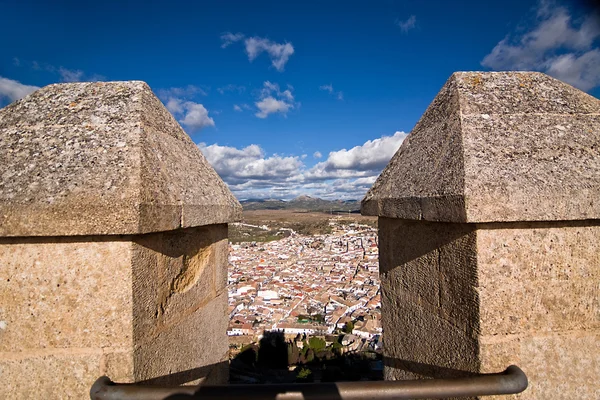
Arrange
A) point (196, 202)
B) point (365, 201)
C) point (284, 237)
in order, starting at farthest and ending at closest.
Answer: point (284, 237) → point (365, 201) → point (196, 202)

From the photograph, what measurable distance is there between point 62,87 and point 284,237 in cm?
8189

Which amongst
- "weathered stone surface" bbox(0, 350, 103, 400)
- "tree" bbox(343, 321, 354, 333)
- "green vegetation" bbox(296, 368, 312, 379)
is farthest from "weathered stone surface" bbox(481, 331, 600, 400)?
"tree" bbox(343, 321, 354, 333)

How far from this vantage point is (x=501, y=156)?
1.79 meters

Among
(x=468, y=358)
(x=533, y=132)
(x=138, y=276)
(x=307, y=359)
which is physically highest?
(x=533, y=132)

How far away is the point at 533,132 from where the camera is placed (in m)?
1.92

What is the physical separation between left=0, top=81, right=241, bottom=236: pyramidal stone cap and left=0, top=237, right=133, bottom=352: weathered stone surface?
0.12 metres

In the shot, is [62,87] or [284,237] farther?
[284,237]

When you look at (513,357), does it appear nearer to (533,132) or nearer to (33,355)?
(533,132)

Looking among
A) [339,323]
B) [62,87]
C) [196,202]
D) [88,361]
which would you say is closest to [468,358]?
[196,202]

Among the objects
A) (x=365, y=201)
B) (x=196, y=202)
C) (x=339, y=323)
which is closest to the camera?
(x=196, y=202)

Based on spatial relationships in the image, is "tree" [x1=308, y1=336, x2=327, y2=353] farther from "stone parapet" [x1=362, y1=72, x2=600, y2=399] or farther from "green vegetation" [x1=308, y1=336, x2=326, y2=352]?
"stone parapet" [x1=362, y1=72, x2=600, y2=399]

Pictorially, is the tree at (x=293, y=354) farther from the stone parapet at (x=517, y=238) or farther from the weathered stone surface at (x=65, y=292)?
the weathered stone surface at (x=65, y=292)

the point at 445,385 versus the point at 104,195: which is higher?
the point at 104,195

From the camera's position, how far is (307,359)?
22953mm
